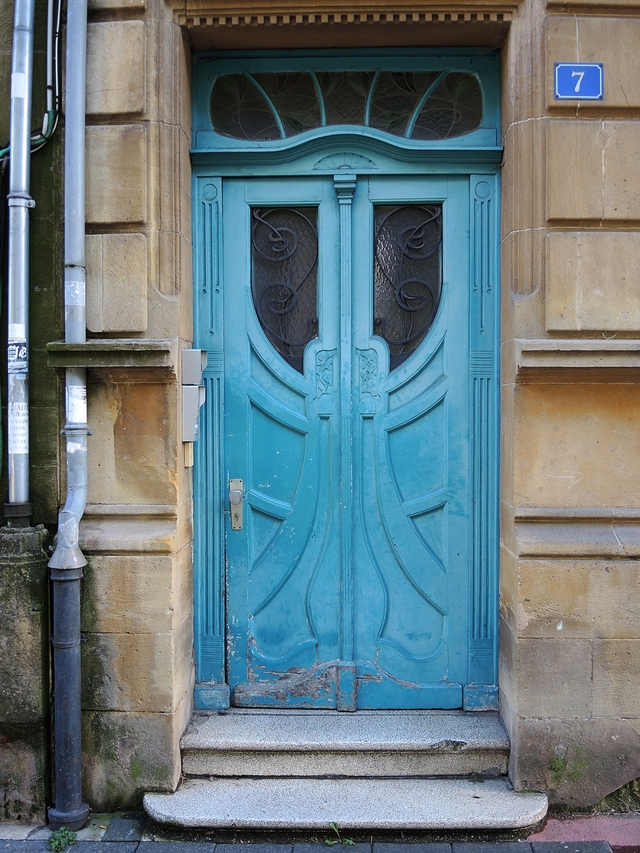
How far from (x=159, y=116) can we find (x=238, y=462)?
176cm

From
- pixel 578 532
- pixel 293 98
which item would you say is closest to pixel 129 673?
pixel 578 532

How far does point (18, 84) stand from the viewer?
3.28 m

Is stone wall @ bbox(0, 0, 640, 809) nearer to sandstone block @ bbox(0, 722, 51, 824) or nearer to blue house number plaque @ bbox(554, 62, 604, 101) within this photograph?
blue house number plaque @ bbox(554, 62, 604, 101)

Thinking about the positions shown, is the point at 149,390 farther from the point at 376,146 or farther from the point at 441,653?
the point at 441,653

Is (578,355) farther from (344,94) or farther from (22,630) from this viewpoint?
(22,630)

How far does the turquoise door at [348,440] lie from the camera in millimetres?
3691

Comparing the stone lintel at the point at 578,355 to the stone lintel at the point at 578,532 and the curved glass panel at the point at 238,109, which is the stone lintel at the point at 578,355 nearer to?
the stone lintel at the point at 578,532

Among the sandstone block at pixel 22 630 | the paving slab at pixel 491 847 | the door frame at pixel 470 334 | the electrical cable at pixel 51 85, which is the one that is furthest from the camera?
the door frame at pixel 470 334

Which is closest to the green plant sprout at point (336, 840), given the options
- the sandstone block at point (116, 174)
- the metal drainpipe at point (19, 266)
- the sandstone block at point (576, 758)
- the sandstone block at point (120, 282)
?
the sandstone block at point (576, 758)

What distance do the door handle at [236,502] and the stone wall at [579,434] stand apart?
1407 millimetres

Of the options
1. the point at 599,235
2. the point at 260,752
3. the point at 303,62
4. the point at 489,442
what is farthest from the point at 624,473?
the point at 303,62

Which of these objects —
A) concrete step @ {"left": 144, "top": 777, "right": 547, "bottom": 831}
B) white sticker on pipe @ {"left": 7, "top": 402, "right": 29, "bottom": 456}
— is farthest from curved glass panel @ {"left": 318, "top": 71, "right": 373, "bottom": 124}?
concrete step @ {"left": 144, "top": 777, "right": 547, "bottom": 831}

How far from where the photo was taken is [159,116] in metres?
3.38

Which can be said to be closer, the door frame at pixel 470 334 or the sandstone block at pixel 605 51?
the sandstone block at pixel 605 51
